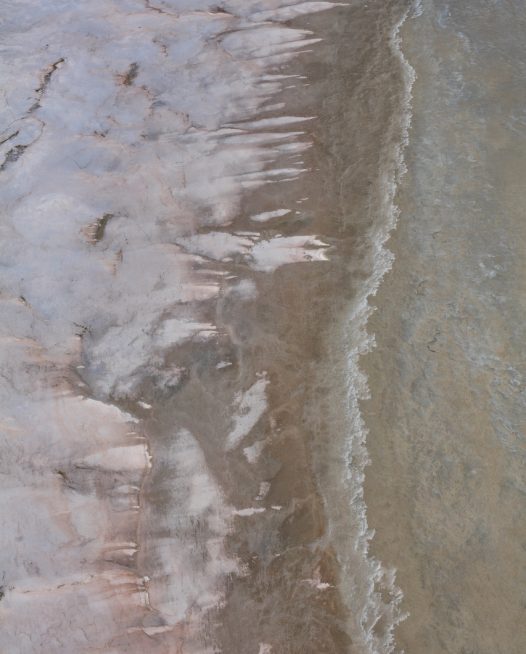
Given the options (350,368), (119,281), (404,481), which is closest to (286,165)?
(119,281)

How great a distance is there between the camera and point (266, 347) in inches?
87.7

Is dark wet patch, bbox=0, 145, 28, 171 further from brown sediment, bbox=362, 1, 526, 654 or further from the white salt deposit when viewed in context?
brown sediment, bbox=362, 1, 526, 654

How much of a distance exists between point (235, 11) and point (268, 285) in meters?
2.03

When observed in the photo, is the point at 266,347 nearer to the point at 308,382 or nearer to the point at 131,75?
the point at 308,382

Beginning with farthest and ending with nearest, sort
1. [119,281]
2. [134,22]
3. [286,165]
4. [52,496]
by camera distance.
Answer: [134,22], [286,165], [119,281], [52,496]

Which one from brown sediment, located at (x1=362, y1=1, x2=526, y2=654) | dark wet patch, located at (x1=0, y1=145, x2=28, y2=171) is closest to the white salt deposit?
dark wet patch, located at (x1=0, y1=145, x2=28, y2=171)

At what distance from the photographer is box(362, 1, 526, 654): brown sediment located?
1723mm

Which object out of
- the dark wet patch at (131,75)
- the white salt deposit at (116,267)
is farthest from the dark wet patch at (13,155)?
the dark wet patch at (131,75)

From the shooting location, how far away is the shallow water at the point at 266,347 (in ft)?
5.88

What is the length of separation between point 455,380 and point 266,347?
1.92ft

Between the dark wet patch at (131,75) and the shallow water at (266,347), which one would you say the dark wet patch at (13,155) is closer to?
the shallow water at (266,347)

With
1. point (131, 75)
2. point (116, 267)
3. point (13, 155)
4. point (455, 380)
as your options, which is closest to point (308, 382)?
point (455, 380)

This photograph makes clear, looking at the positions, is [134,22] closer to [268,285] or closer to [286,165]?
[286,165]

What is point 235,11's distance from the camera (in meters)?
3.72
